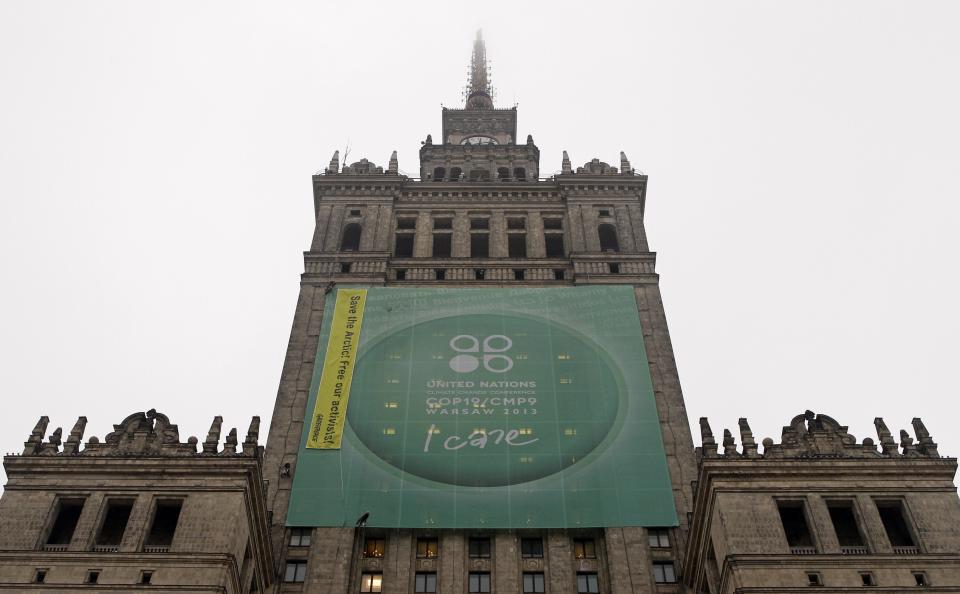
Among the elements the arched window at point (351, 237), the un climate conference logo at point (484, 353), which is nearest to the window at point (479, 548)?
the un climate conference logo at point (484, 353)

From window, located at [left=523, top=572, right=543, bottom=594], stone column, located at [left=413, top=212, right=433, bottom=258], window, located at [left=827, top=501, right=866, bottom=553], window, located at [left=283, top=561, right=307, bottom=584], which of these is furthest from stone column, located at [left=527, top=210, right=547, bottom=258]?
window, located at [left=827, top=501, right=866, bottom=553]

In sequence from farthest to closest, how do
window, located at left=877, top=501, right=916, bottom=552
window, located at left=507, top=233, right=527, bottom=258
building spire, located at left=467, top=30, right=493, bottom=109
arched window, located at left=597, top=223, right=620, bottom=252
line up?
building spire, located at left=467, top=30, right=493, bottom=109, arched window, located at left=597, top=223, right=620, bottom=252, window, located at left=507, top=233, right=527, bottom=258, window, located at left=877, top=501, right=916, bottom=552

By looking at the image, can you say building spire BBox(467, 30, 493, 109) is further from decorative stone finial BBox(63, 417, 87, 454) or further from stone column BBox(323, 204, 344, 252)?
decorative stone finial BBox(63, 417, 87, 454)

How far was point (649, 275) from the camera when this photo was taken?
3046 inches

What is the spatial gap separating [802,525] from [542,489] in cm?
1502

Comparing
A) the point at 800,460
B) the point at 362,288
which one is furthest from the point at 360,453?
the point at 800,460

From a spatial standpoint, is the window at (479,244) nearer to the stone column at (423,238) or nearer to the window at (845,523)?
the stone column at (423,238)

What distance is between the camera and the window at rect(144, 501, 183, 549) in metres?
47.6

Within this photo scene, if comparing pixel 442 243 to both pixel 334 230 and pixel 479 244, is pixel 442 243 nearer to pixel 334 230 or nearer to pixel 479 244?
pixel 479 244

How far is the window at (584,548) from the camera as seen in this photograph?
58.1 metres

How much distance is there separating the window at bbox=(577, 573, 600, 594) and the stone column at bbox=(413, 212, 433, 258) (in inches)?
1181

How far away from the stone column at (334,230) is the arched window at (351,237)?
0.78 m

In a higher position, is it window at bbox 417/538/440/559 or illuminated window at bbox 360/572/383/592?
window at bbox 417/538/440/559

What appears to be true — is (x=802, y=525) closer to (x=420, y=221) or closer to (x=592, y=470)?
(x=592, y=470)
